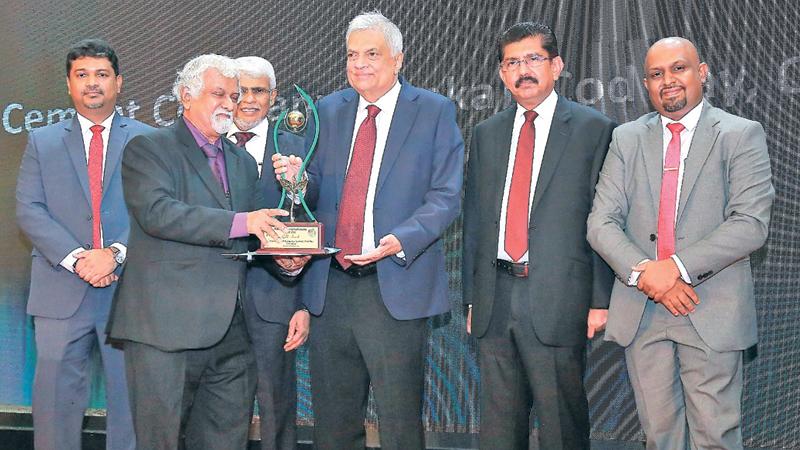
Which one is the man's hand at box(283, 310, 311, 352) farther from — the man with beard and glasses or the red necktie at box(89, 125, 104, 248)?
the red necktie at box(89, 125, 104, 248)

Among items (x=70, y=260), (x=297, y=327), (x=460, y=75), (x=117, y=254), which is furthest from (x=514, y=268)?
(x=70, y=260)

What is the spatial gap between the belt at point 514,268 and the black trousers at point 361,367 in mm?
350

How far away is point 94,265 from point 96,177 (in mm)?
445

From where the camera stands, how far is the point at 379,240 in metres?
3.35

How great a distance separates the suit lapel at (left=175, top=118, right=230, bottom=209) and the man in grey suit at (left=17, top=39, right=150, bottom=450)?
0.96 m

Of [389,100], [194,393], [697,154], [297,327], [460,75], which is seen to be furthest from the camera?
[460,75]

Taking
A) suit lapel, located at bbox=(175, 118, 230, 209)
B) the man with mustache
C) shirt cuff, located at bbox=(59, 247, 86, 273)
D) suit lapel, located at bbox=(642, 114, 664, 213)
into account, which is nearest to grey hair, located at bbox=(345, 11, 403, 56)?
the man with mustache

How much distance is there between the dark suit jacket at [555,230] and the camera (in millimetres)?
3328

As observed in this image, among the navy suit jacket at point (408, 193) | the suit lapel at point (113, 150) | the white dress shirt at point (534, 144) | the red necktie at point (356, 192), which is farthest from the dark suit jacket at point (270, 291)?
the white dress shirt at point (534, 144)

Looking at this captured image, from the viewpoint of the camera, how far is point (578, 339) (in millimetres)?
3354

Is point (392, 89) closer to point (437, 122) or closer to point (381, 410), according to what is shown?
point (437, 122)

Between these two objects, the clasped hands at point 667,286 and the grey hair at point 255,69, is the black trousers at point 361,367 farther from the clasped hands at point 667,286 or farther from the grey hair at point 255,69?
the grey hair at point 255,69

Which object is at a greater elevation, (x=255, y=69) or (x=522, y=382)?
(x=255, y=69)

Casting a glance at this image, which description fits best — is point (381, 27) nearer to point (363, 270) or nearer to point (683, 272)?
point (363, 270)
